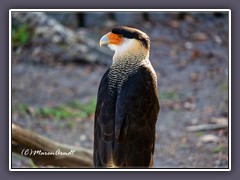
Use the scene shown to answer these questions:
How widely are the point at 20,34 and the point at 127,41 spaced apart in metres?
1.15

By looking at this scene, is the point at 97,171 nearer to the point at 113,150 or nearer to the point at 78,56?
the point at 113,150

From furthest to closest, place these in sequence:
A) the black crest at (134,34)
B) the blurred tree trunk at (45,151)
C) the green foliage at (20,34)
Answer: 1. the green foliage at (20,34)
2. the blurred tree trunk at (45,151)
3. the black crest at (134,34)

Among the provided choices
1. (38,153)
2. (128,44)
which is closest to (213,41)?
(128,44)

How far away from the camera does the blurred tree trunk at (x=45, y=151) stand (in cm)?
403

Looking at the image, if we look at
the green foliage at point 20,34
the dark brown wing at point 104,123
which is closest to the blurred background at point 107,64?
the green foliage at point 20,34

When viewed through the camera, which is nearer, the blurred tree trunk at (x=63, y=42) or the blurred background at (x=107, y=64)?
the blurred background at (x=107, y=64)

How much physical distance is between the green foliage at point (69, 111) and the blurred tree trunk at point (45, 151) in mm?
573

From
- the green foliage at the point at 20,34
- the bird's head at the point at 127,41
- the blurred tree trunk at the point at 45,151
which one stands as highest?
the green foliage at the point at 20,34

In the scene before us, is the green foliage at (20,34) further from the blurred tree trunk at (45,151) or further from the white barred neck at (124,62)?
the white barred neck at (124,62)

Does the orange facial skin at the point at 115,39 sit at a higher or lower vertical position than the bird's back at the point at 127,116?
higher

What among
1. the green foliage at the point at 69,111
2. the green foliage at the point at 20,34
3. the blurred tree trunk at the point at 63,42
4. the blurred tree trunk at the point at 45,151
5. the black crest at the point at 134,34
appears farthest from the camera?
the green foliage at the point at 69,111

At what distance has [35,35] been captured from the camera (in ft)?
15.3

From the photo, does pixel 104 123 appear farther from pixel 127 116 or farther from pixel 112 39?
pixel 112 39

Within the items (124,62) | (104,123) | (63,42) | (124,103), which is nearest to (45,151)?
(104,123)
